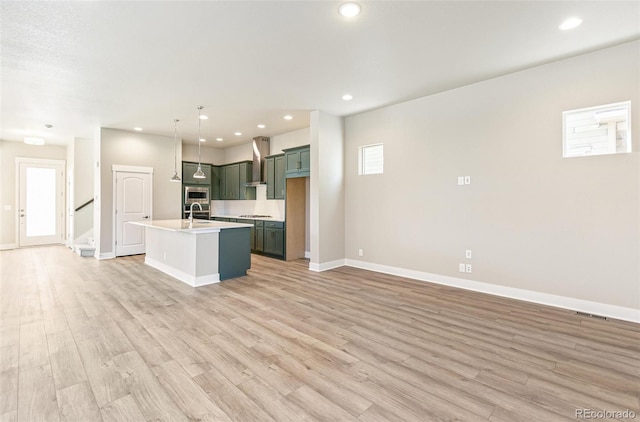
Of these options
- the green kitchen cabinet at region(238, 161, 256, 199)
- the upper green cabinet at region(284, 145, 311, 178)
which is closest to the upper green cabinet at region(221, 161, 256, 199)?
the green kitchen cabinet at region(238, 161, 256, 199)

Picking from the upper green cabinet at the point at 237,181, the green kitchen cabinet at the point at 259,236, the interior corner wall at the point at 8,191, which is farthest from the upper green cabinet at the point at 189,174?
the interior corner wall at the point at 8,191

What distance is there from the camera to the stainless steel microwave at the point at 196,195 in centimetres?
848

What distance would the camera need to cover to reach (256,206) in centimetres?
855

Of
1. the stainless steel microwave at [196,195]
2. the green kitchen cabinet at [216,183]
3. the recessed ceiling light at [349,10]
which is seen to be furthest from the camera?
the green kitchen cabinet at [216,183]

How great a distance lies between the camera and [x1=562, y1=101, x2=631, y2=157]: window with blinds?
3344 millimetres

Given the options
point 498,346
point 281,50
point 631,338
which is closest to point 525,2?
point 281,50

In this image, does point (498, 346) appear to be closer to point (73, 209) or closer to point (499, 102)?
point (499, 102)

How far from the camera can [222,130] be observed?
7301 millimetres

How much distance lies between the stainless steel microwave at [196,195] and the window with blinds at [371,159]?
17.1ft

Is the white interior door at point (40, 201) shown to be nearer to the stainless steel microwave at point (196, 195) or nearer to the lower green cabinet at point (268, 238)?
the stainless steel microwave at point (196, 195)

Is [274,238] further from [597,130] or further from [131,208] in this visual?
[597,130]

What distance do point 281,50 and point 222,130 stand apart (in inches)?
172

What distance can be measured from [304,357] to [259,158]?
616cm

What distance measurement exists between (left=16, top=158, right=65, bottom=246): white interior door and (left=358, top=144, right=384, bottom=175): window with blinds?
9093mm
